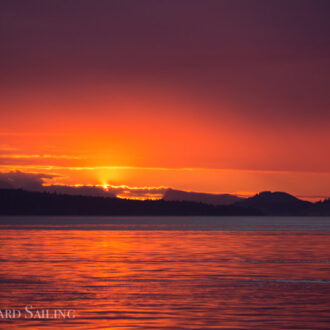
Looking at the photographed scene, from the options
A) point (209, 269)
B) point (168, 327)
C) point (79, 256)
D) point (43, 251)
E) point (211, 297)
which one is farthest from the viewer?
point (43, 251)

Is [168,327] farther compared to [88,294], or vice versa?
[88,294]

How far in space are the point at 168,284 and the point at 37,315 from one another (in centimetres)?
1018

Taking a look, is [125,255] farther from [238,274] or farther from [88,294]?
[88,294]

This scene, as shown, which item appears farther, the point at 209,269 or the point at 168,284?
the point at 209,269

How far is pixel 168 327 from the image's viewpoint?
22469mm

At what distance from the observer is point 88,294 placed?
97.4ft

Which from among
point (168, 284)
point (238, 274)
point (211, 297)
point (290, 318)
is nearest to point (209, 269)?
point (238, 274)

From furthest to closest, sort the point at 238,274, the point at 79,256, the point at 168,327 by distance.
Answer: the point at 79,256 → the point at 238,274 → the point at 168,327

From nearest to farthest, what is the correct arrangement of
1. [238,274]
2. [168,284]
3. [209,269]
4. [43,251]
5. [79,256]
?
1. [168,284]
2. [238,274]
3. [209,269]
4. [79,256]
5. [43,251]

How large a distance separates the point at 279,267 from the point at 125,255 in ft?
48.9

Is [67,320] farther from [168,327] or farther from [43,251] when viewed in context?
[43,251]

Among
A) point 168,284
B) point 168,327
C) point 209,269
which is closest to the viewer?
point 168,327

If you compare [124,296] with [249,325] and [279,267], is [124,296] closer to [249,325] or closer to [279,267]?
[249,325]

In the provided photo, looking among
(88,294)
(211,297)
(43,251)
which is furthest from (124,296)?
(43,251)
